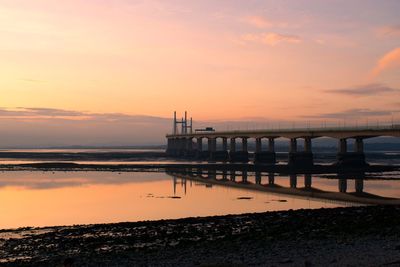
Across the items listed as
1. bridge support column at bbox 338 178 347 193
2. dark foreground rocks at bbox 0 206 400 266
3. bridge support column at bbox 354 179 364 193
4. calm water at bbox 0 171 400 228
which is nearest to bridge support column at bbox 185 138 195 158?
calm water at bbox 0 171 400 228

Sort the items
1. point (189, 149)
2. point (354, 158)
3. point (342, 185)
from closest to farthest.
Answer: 1. point (342, 185)
2. point (354, 158)
3. point (189, 149)

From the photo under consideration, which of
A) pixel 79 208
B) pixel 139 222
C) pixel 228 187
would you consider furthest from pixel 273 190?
pixel 139 222

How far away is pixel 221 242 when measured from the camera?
728 inches

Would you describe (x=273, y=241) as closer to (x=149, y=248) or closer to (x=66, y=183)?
(x=149, y=248)

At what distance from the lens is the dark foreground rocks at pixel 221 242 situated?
15.2 metres

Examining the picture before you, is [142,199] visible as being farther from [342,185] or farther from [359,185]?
[359,185]

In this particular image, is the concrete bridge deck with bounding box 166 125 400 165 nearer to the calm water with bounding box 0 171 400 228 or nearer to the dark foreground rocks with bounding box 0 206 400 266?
the calm water with bounding box 0 171 400 228

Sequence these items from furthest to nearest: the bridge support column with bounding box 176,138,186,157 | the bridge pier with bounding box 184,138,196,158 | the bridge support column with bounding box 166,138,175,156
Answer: the bridge support column with bounding box 166,138,175,156, the bridge support column with bounding box 176,138,186,157, the bridge pier with bounding box 184,138,196,158

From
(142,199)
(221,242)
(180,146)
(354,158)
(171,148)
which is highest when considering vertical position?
(180,146)

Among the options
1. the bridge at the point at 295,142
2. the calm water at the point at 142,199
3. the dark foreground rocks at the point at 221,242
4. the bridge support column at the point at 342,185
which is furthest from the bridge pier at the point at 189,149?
the dark foreground rocks at the point at 221,242

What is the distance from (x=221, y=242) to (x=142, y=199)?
56.2 feet

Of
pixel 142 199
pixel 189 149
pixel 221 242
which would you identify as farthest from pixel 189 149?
pixel 221 242

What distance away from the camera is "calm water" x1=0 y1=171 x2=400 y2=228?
27.9m

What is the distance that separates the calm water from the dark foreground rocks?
13.4ft
